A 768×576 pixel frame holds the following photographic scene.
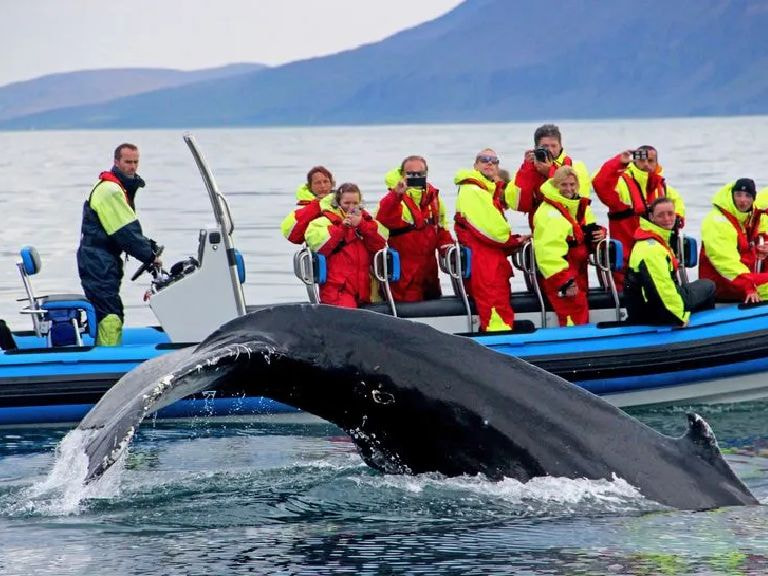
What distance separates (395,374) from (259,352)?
709 mm

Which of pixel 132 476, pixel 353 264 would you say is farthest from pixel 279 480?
pixel 353 264

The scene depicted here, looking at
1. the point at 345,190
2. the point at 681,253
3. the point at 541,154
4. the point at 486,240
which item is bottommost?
the point at 681,253

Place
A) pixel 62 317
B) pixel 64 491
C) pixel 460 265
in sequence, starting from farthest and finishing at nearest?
1. pixel 460 265
2. pixel 62 317
3. pixel 64 491

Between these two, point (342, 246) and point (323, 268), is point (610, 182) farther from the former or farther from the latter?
point (323, 268)

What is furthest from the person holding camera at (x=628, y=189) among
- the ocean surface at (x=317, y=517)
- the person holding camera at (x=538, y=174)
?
the ocean surface at (x=317, y=517)

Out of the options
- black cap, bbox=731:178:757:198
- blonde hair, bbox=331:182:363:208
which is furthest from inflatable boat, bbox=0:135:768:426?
black cap, bbox=731:178:757:198

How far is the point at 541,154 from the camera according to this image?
45.3ft

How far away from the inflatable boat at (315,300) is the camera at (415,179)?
2.09 feet

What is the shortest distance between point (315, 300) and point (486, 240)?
1.64 metres

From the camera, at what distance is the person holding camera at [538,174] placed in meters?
13.9

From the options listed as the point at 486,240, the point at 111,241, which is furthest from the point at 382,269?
the point at 111,241

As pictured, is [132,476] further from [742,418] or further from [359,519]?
[742,418]

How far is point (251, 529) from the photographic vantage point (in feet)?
27.5

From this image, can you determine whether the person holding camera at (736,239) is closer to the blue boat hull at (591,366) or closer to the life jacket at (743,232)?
the life jacket at (743,232)
